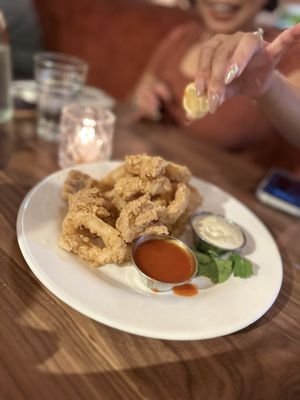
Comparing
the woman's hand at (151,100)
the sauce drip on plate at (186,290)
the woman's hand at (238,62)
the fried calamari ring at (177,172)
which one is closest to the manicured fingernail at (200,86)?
the woman's hand at (238,62)

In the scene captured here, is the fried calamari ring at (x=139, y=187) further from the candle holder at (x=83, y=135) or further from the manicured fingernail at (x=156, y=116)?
the manicured fingernail at (x=156, y=116)

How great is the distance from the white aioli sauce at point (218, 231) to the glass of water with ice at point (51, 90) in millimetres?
831

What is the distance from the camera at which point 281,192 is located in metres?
1.64

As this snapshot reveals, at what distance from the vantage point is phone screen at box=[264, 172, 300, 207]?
1609 millimetres

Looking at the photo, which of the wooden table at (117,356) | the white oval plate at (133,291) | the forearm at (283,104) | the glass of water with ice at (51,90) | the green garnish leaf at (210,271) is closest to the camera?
the wooden table at (117,356)

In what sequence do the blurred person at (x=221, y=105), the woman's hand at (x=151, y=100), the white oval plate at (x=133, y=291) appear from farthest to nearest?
the blurred person at (x=221, y=105) → the woman's hand at (x=151, y=100) → the white oval plate at (x=133, y=291)

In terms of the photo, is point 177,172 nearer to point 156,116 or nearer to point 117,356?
point 117,356

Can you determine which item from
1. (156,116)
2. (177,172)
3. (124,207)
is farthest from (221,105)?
(124,207)

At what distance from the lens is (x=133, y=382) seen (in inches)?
30.2

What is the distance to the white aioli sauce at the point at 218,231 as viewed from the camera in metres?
1.18

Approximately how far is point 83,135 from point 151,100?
0.83 metres

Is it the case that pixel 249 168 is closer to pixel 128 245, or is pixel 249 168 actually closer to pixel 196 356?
pixel 128 245

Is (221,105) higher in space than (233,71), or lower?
lower

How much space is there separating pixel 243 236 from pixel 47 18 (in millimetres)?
3656
